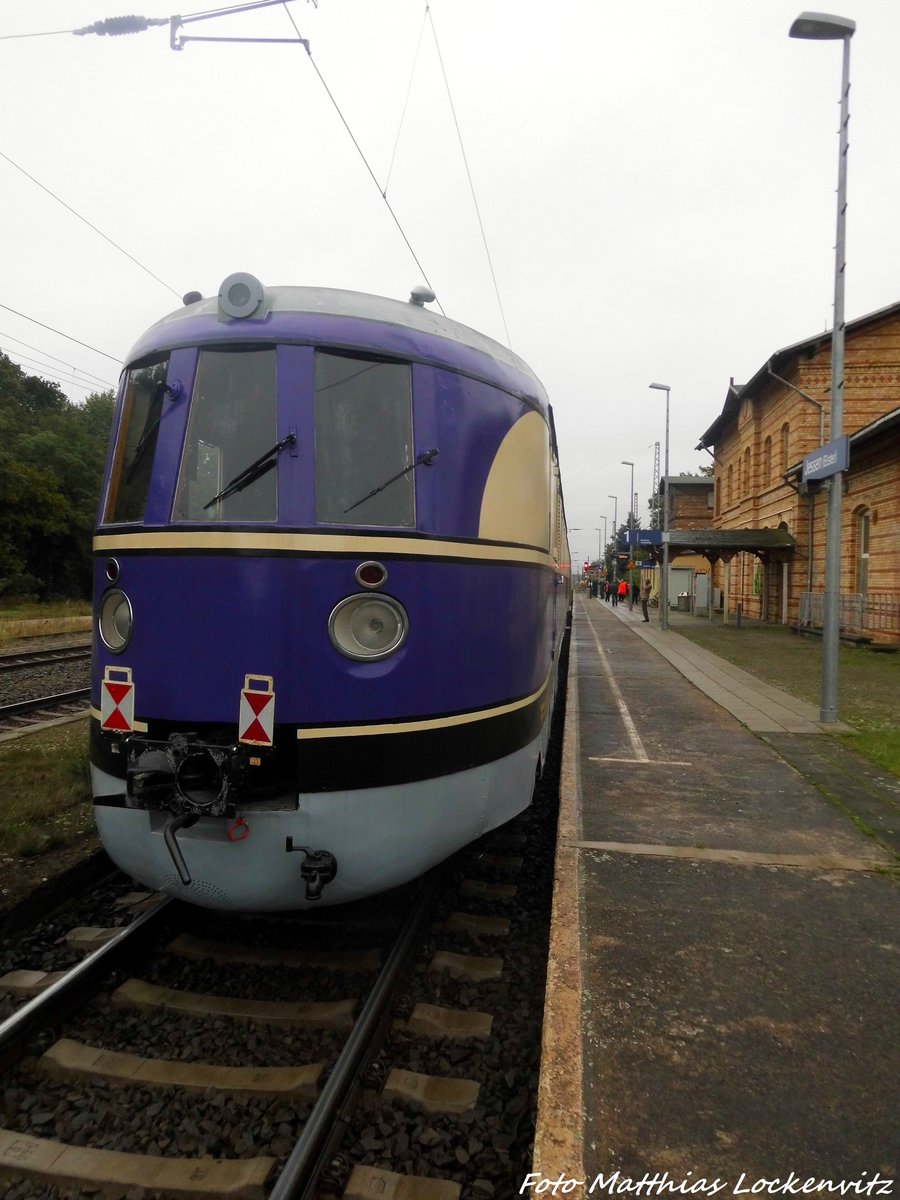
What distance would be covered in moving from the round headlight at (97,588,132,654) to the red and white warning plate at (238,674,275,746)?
650 millimetres

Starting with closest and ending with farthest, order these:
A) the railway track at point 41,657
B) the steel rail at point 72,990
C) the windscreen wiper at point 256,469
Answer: the steel rail at point 72,990, the windscreen wiper at point 256,469, the railway track at point 41,657

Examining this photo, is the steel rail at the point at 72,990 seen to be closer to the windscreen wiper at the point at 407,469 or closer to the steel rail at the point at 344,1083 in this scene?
the steel rail at the point at 344,1083

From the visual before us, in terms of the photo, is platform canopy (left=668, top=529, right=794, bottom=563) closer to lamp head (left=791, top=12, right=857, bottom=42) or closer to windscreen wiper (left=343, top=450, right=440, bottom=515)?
lamp head (left=791, top=12, right=857, bottom=42)

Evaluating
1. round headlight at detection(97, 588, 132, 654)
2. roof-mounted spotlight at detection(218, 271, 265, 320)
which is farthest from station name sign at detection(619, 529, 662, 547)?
round headlight at detection(97, 588, 132, 654)

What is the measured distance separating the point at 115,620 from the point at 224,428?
96 cm

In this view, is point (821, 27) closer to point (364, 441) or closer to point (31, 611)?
point (364, 441)

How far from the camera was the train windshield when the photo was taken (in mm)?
3377

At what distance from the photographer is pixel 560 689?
1311 centimetres

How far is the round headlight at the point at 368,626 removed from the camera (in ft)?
10.5

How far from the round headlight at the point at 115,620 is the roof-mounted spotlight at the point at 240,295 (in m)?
1.31

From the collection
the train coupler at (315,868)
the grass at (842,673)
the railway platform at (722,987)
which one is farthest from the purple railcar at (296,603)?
the grass at (842,673)

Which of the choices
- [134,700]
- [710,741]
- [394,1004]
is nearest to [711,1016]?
[394,1004]

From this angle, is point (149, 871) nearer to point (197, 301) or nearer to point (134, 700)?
point (134, 700)

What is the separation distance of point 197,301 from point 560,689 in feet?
33.2
